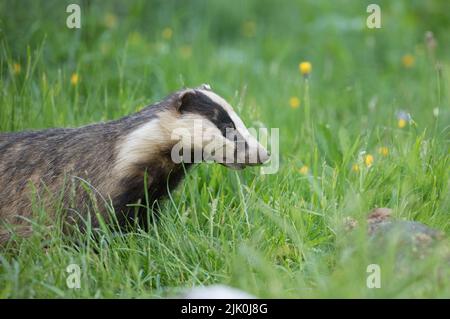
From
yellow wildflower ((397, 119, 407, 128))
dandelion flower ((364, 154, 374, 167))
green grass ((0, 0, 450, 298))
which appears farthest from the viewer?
yellow wildflower ((397, 119, 407, 128))

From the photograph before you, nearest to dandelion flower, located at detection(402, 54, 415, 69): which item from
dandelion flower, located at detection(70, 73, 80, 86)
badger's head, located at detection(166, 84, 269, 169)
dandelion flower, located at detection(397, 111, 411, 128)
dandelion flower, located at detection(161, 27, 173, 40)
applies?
dandelion flower, located at detection(397, 111, 411, 128)

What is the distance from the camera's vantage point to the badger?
382cm

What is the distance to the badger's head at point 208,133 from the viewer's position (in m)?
3.78

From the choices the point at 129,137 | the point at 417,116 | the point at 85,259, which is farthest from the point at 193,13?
the point at 85,259

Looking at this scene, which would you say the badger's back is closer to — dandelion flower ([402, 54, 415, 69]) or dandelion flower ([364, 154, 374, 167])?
dandelion flower ([364, 154, 374, 167])

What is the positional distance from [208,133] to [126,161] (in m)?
0.44

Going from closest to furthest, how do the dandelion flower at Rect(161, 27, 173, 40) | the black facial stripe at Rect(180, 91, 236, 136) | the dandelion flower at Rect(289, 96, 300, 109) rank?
the black facial stripe at Rect(180, 91, 236, 136) → the dandelion flower at Rect(289, 96, 300, 109) → the dandelion flower at Rect(161, 27, 173, 40)

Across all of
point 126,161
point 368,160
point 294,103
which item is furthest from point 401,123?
Answer: point 126,161

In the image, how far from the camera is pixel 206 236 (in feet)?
12.6

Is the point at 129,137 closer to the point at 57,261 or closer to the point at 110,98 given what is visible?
the point at 57,261

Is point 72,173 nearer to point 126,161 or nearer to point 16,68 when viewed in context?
point 126,161

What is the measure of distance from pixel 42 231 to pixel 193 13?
4.90 metres

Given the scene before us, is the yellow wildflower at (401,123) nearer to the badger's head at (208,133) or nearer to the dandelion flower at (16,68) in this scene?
the badger's head at (208,133)
